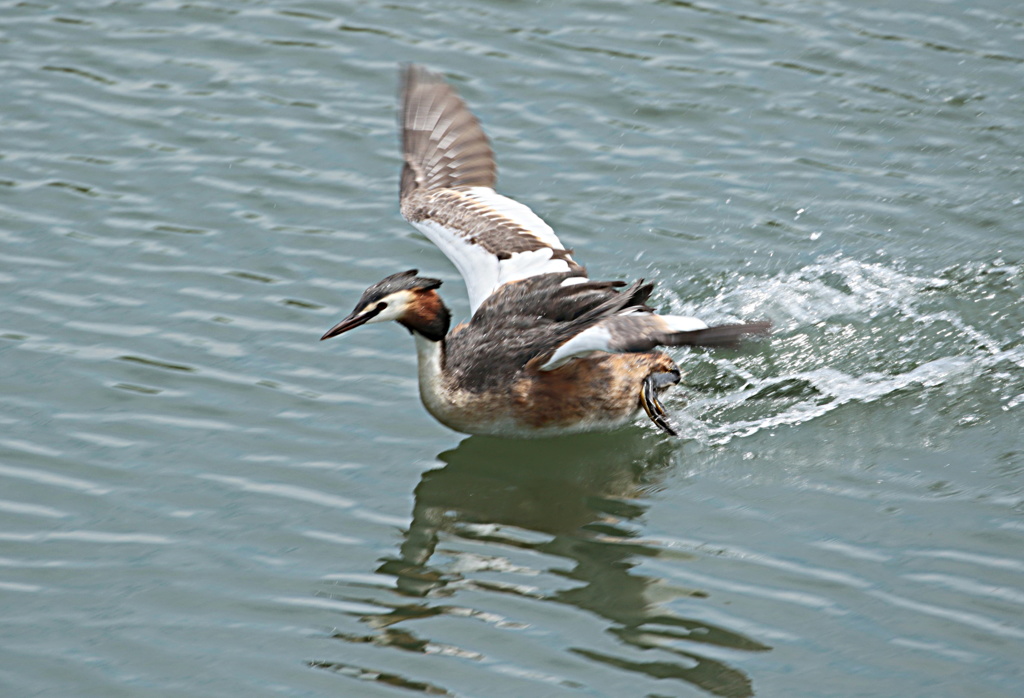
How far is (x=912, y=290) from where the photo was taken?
9.11 meters

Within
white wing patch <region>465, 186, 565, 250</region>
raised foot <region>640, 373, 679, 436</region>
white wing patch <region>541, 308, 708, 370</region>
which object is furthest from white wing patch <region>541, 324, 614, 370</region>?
white wing patch <region>465, 186, 565, 250</region>

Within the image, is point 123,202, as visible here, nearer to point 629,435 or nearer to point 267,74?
point 267,74

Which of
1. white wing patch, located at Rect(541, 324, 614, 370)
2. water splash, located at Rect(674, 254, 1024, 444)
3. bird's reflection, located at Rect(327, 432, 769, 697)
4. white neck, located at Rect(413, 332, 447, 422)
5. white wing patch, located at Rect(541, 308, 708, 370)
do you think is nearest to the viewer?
bird's reflection, located at Rect(327, 432, 769, 697)

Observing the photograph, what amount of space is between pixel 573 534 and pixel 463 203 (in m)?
2.89

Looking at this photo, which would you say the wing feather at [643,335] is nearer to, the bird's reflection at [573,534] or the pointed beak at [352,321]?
the bird's reflection at [573,534]

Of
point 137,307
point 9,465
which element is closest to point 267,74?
point 137,307

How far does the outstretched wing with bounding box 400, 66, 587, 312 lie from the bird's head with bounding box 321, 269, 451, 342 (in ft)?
2.58

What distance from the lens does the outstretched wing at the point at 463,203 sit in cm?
872

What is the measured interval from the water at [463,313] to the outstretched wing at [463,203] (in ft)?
1.92

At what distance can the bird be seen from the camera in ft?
24.3

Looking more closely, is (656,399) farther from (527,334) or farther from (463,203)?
(463,203)

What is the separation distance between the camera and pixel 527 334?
786 centimetres

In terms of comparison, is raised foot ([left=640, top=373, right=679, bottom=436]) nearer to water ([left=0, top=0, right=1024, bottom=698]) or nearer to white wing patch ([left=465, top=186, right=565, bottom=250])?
water ([left=0, top=0, right=1024, bottom=698])

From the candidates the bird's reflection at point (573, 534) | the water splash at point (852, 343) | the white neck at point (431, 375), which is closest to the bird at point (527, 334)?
the white neck at point (431, 375)
